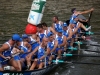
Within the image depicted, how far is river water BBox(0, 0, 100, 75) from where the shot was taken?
13.1m

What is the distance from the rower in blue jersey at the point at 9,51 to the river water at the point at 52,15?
240 cm

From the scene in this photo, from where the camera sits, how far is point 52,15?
2573 centimetres

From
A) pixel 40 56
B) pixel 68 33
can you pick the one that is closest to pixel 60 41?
pixel 68 33

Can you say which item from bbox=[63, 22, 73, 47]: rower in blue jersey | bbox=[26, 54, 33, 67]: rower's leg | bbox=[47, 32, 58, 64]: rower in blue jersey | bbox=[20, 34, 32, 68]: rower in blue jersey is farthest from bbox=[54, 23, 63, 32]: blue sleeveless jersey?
bbox=[26, 54, 33, 67]: rower's leg

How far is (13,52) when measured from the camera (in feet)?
34.0

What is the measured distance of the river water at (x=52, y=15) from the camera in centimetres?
1311

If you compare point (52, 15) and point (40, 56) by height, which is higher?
point (52, 15)

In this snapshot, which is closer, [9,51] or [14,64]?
[9,51]

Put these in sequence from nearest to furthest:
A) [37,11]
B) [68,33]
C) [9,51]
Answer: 1. [9,51]
2. [37,11]
3. [68,33]

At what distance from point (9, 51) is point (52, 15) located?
15813 mm

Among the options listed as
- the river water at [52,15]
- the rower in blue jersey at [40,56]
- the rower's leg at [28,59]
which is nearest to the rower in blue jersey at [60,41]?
the river water at [52,15]

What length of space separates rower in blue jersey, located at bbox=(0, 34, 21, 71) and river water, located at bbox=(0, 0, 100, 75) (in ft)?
7.86

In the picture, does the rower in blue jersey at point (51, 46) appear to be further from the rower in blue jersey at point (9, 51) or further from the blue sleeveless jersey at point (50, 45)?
the rower in blue jersey at point (9, 51)

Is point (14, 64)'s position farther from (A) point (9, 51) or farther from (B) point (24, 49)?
(B) point (24, 49)
